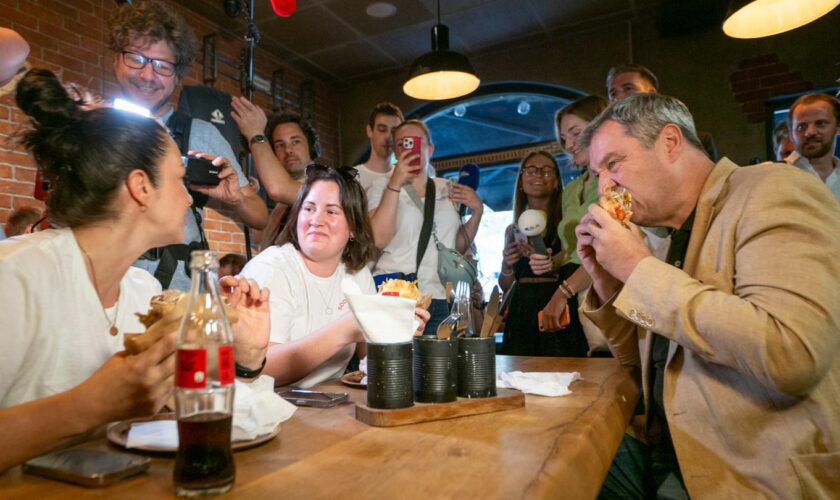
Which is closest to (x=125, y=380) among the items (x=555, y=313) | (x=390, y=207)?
(x=390, y=207)

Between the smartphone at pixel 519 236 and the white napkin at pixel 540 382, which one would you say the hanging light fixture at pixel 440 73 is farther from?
the white napkin at pixel 540 382

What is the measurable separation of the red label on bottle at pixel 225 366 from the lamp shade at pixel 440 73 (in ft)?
11.6

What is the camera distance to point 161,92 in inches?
84.9

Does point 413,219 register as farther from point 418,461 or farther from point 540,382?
point 418,461

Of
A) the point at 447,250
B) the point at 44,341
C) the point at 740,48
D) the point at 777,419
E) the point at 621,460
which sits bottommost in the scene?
the point at 621,460

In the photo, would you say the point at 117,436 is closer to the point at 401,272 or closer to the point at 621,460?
the point at 621,460

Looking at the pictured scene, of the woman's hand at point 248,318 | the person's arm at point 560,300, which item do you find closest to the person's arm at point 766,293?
the woman's hand at point 248,318

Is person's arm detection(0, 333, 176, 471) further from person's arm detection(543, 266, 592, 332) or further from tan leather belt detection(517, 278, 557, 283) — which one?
tan leather belt detection(517, 278, 557, 283)

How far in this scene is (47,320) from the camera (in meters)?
1.00

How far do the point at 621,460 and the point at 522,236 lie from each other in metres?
1.51

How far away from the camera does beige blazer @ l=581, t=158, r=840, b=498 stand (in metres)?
0.99

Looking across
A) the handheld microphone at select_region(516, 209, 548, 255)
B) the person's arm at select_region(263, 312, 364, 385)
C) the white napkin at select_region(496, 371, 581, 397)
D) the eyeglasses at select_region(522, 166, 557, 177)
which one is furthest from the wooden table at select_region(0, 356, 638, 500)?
the eyeglasses at select_region(522, 166, 557, 177)

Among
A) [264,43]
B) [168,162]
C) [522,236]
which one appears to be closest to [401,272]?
[522,236]

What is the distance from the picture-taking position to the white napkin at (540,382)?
1.23 m
